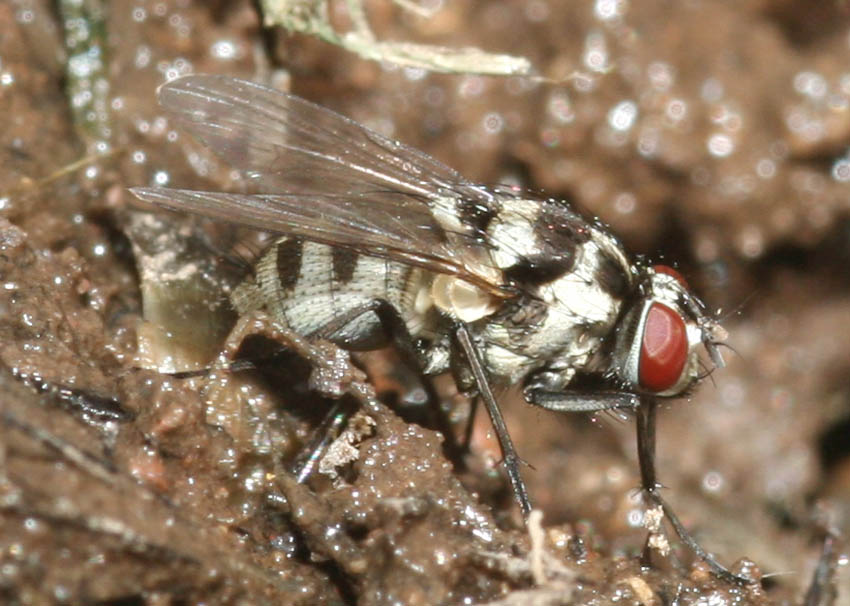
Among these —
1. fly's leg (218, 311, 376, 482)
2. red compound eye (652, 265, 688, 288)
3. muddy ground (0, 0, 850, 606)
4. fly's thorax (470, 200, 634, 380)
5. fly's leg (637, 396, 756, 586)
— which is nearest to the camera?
muddy ground (0, 0, 850, 606)

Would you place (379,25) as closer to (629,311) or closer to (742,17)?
(742,17)

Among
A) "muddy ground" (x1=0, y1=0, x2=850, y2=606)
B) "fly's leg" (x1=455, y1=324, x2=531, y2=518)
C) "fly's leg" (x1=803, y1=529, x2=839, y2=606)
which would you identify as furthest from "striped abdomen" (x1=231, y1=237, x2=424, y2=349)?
"fly's leg" (x1=803, y1=529, x2=839, y2=606)

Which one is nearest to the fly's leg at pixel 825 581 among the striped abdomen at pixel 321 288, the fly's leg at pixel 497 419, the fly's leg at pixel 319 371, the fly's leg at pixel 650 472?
the fly's leg at pixel 650 472

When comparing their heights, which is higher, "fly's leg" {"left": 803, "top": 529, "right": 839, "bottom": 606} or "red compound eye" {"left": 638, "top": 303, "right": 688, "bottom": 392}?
"red compound eye" {"left": 638, "top": 303, "right": 688, "bottom": 392}

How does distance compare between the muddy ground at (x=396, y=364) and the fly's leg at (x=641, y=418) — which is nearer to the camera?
the muddy ground at (x=396, y=364)

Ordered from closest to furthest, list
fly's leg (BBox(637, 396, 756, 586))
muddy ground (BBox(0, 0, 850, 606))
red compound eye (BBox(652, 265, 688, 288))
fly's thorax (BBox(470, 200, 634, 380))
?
1. muddy ground (BBox(0, 0, 850, 606))
2. fly's leg (BBox(637, 396, 756, 586))
3. fly's thorax (BBox(470, 200, 634, 380))
4. red compound eye (BBox(652, 265, 688, 288))

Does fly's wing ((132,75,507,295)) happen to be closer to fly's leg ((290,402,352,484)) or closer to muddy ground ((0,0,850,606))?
muddy ground ((0,0,850,606))

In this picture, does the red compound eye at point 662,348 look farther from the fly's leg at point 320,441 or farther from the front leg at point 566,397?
the fly's leg at point 320,441
